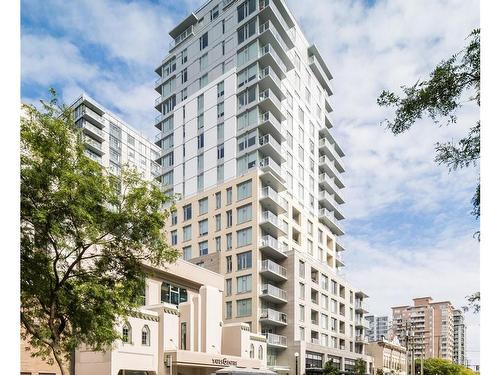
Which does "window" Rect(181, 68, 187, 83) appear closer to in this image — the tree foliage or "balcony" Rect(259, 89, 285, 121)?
"balcony" Rect(259, 89, 285, 121)

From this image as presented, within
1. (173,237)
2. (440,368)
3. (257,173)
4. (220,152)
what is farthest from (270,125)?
(440,368)

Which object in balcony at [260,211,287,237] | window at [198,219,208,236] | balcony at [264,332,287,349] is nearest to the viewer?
balcony at [264,332,287,349]

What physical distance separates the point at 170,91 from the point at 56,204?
52295 millimetres

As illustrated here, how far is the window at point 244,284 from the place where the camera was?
52.0 meters

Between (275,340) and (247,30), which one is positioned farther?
(247,30)

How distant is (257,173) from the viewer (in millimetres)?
53406

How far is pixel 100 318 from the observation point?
16.2 meters

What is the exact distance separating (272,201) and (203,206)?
27.2 feet

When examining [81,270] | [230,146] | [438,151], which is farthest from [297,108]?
[438,151]

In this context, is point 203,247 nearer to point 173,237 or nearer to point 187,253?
point 187,253

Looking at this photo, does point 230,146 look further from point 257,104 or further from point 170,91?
point 170,91

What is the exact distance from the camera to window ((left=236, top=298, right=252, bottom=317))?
51312 millimetres

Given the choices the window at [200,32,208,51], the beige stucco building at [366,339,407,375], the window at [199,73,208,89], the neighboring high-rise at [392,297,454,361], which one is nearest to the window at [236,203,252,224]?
the window at [199,73,208,89]

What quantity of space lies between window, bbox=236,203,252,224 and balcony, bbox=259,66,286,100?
41.4 feet
